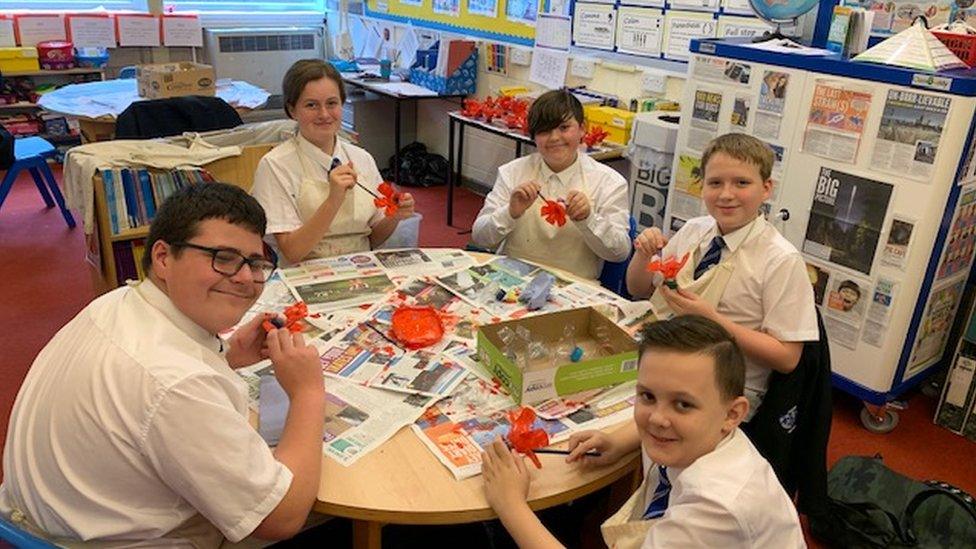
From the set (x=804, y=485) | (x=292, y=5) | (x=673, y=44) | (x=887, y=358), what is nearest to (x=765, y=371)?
(x=804, y=485)

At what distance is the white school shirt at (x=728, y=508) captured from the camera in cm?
108

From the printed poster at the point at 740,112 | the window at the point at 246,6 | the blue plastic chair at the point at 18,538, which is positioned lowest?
the blue plastic chair at the point at 18,538

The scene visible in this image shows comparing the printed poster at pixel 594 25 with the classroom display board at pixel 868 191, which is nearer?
the classroom display board at pixel 868 191

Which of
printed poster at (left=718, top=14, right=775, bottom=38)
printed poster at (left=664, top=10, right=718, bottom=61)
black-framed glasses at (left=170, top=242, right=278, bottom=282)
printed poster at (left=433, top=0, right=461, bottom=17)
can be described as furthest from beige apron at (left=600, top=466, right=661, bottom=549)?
printed poster at (left=433, top=0, right=461, bottom=17)

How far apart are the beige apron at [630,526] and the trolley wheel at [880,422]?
1977 millimetres

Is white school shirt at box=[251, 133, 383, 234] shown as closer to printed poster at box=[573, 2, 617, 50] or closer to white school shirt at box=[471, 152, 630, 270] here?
white school shirt at box=[471, 152, 630, 270]

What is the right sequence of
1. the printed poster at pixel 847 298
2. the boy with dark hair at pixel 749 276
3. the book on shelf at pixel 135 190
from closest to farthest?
the boy with dark hair at pixel 749 276
the printed poster at pixel 847 298
the book on shelf at pixel 135 190

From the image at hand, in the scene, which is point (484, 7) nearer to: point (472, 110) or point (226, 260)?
point (472, 110)

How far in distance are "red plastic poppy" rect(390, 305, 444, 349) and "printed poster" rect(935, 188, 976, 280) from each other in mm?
1983

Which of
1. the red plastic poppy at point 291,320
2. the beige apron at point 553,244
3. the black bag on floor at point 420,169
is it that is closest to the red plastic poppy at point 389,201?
the beige apron at point 553,244

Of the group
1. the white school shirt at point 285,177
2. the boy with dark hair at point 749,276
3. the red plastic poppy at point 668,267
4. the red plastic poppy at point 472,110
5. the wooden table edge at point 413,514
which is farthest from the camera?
the red plastic poppy at point 472,110

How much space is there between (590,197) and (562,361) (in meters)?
0.95

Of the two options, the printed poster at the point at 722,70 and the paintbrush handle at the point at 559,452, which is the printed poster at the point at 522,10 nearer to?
the printed poster at the point at 722,70

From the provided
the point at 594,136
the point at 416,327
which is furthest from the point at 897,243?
the point at 416,327
